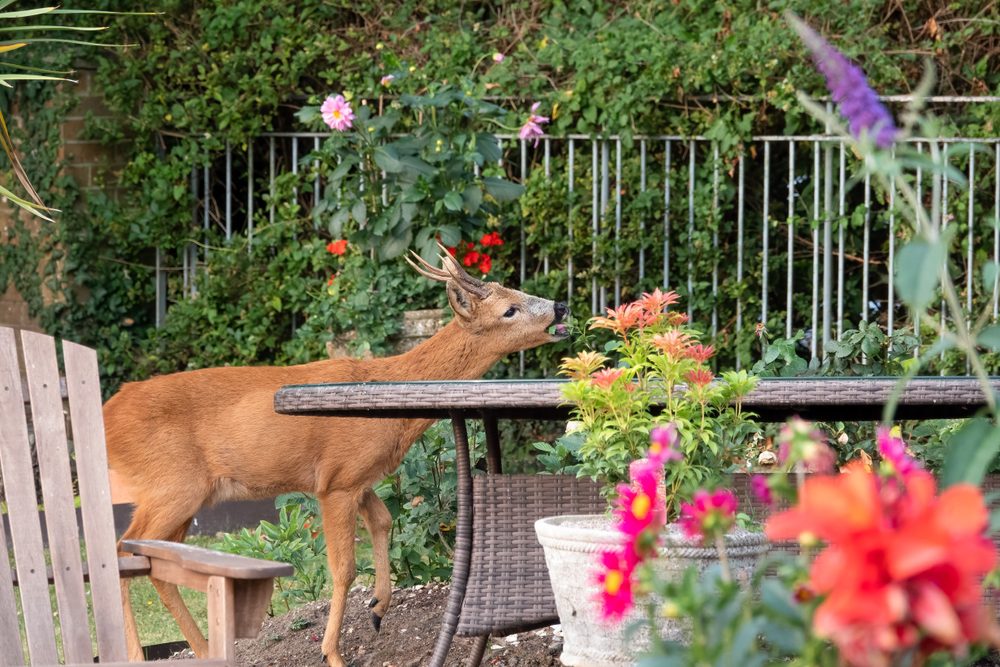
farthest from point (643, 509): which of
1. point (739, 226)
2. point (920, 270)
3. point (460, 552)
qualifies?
point (739, 226)

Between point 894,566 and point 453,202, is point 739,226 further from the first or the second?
point 894,566

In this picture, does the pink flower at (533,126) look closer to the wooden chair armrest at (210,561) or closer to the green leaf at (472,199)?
the green leaf at (472,199)

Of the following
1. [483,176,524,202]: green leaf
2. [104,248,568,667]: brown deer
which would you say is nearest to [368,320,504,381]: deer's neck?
[104,248,568,667]: brown deer

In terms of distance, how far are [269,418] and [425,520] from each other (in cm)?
70

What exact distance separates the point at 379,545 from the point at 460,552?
112cm

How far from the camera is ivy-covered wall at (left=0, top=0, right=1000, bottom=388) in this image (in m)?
8.17

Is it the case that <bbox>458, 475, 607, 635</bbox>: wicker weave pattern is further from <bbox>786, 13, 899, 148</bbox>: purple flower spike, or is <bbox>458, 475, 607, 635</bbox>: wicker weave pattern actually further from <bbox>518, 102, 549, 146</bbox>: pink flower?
<bbox>518, 102, 549, 146</bbox>: pink flower

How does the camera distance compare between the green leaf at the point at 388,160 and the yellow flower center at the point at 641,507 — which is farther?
the green leaf at the point at 388,160

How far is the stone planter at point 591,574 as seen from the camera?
275cm

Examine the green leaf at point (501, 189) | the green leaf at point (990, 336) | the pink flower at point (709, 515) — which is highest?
the green leaf at point (501, 189)

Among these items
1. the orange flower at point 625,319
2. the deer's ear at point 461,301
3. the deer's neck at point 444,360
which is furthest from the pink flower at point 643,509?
the deer's ear at point 461,301

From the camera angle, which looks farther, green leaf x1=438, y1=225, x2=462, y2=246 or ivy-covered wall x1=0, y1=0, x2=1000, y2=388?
ivy-covered wall x1=0, y1=0, x2=1000, y2=388

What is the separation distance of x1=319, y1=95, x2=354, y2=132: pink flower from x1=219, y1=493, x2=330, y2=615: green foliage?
2.60 metres

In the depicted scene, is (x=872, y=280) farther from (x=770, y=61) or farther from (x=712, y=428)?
(x=712, y=428)
